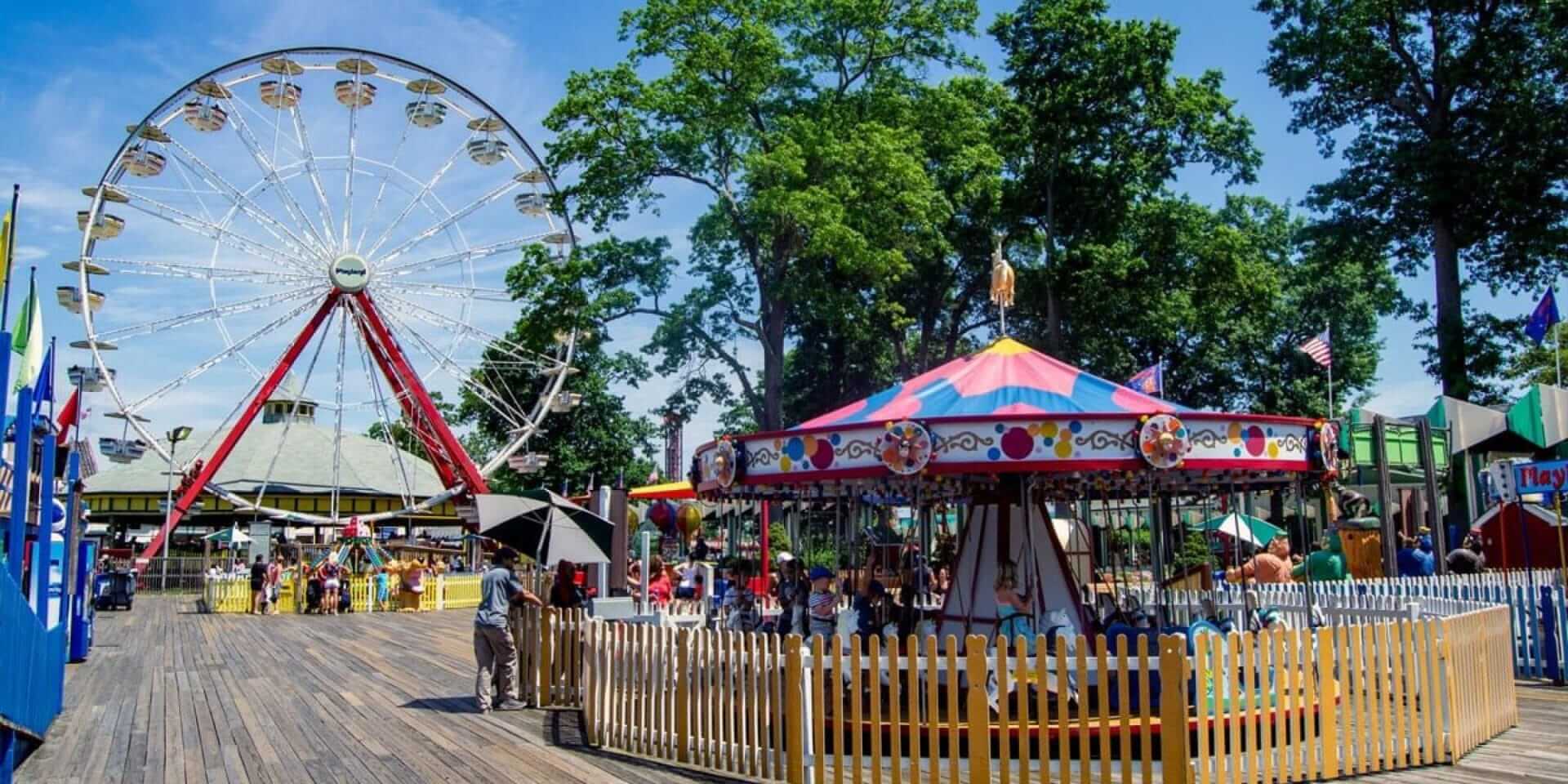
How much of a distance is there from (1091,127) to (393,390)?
1899cm

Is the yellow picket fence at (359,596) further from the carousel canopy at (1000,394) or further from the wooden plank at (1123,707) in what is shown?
the wooden plank at (1123,707)

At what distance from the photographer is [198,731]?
30.8 feet

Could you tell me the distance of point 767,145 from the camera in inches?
1096

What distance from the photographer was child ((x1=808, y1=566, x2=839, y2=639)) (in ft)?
31.5

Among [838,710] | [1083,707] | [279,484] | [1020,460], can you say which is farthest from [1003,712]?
[279,484]

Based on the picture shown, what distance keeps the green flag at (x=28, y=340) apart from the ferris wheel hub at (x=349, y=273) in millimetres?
21714

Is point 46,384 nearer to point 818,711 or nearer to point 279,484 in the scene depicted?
point 818,711

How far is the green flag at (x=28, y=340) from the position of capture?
814cm

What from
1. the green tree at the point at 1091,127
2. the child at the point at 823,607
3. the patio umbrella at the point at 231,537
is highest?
the green tree at the point at 1091,127

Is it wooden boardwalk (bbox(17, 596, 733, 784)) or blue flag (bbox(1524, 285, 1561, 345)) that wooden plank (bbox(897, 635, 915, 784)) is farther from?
blue flag (bbox(1524, 285, 1561, 345))

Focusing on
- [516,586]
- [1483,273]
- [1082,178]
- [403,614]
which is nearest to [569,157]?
[403,614]

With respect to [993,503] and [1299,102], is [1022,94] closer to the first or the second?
[1299,102]

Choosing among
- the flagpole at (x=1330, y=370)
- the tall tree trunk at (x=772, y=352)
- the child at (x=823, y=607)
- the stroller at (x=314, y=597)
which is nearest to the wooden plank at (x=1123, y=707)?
the child at (x=823, y=607)

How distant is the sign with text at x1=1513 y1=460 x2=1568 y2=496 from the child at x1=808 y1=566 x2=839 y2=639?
26.4 ft
